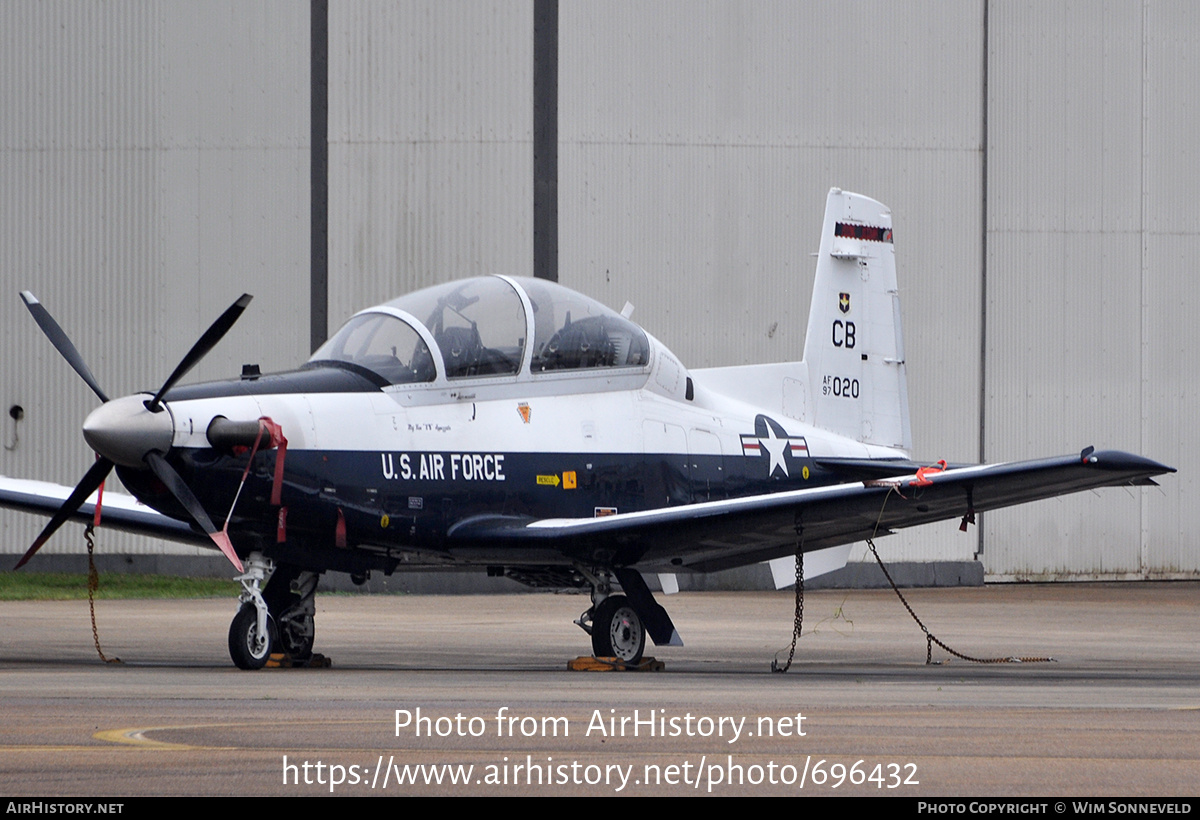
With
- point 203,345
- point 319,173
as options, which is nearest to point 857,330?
point 203,345

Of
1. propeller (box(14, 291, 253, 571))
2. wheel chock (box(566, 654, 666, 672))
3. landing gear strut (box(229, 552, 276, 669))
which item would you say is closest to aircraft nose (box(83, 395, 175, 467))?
propeller (box(14, 291, 253, 571))

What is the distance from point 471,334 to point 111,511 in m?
3.37

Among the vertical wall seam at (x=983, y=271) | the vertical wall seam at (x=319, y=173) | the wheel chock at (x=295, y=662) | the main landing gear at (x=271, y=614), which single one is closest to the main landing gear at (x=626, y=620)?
the wheel chock at (x=295, y=662)

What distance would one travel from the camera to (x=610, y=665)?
416 inches

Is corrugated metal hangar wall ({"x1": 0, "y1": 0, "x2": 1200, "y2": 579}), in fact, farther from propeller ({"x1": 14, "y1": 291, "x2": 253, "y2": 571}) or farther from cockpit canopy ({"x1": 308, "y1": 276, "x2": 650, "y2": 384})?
propeller ({"x1": 14, "y1": 291, "x2": 253, "y2": 571})

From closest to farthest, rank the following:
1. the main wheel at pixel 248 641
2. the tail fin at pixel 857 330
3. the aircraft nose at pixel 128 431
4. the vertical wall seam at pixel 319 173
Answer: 1. the aircraft nose at pixel 128 431
2. the main wheel at pixel 248 641
3. the tail fin at pixel 857 330
4. the vertical wall seam at pixel 319 173

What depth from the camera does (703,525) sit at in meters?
10.5

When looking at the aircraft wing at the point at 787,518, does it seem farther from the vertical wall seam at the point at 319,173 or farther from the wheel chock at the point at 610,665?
the vertical wall seam at the point at 319,173

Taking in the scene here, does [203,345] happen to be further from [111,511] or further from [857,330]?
[857,330]

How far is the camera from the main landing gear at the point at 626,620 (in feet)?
35.7

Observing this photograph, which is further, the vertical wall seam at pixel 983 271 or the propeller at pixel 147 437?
the vertical wall seam at pixel 983 271

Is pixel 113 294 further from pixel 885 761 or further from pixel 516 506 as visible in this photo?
pixel 885 761

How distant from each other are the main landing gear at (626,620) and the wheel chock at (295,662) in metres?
1.91

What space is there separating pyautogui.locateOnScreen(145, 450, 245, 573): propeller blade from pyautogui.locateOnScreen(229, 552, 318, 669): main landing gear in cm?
48
